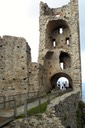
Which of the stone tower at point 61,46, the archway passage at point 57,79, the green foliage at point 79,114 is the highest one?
the stone tower at point 61,46

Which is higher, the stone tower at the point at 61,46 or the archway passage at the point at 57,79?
the stone tower at the point at 61,46

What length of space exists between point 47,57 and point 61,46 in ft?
10.6

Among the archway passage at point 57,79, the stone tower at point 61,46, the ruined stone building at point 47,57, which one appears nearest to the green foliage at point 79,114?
the ruined stone building at point 47,57

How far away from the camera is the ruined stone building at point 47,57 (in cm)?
2750

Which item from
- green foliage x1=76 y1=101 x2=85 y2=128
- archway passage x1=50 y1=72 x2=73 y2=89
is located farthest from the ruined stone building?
green foliage x1=76 y1=101 x2=85 y2=128

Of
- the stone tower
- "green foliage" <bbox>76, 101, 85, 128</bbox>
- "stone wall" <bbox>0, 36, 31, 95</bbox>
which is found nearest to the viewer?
"green foliage" <bbox>76, 101, 85, 128</bbox>

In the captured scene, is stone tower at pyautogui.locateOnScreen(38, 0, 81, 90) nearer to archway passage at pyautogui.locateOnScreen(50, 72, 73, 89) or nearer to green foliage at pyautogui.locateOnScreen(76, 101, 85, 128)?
archway passage at pyautogui.locateOnScreen(50, 72, 73, 89)

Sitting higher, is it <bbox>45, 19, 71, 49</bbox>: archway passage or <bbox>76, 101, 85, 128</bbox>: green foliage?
<bbox>45, 19, 71, 49</bbox>: archway passage

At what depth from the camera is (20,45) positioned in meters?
27.9

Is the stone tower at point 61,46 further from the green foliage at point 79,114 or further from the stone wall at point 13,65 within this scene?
the green foliage at point 79,114

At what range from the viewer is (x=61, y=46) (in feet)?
125

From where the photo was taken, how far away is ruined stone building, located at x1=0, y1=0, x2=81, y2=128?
27500 mm

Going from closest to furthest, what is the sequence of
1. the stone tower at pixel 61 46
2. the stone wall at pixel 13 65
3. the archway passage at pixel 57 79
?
the stone wall at pixel 13 65, the stone tower at pixel 61 46, the archway passage at pixel 57 79

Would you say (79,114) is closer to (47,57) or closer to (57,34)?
(47,57)
